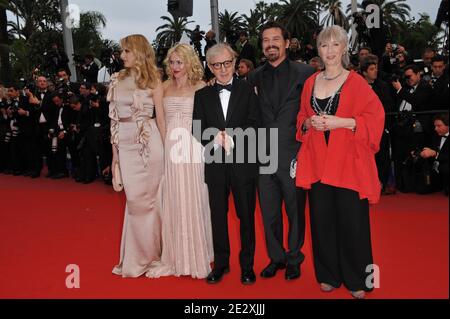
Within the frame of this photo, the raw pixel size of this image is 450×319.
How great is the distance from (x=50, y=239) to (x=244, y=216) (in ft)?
8.04

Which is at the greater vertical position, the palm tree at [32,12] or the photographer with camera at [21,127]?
the palm tree at [32,12]

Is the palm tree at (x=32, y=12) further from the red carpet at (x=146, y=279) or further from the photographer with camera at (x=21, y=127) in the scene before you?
the red carpet at (x=146, y=279)

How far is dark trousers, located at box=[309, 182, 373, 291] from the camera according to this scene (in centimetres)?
315

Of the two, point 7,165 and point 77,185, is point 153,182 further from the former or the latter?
point 7,165

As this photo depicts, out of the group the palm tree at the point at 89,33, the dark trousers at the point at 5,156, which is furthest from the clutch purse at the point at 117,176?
the palm tree at the point at 89,33

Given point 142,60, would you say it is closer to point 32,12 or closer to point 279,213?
point 279,213

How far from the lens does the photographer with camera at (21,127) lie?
9602 mm

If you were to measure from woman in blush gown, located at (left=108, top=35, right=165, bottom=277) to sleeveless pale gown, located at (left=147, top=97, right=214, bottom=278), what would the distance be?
143 mm

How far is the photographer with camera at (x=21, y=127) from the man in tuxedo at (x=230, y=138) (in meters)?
6.93

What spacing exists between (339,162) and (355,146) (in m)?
0.14

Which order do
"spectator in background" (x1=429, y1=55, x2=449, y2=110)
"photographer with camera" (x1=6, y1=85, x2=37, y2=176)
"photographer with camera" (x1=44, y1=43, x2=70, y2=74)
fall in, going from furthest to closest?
"photographer with camera" (x1=44, y1=43, x2=70, y2=74), "photographer with camera" (x1=6, y1=85, x2=37, y2=176), "spectator in background" (x1=429, y1=55, x2=449, y2=110)

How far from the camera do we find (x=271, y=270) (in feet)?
12.0

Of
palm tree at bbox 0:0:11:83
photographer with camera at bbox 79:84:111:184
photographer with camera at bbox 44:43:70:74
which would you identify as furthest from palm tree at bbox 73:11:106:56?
photographer with camera at bbox 79:84:111:184

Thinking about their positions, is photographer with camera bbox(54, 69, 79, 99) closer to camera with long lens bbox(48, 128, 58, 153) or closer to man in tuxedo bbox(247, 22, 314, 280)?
camera with long lens bbox(48, 128, 58, 153)
